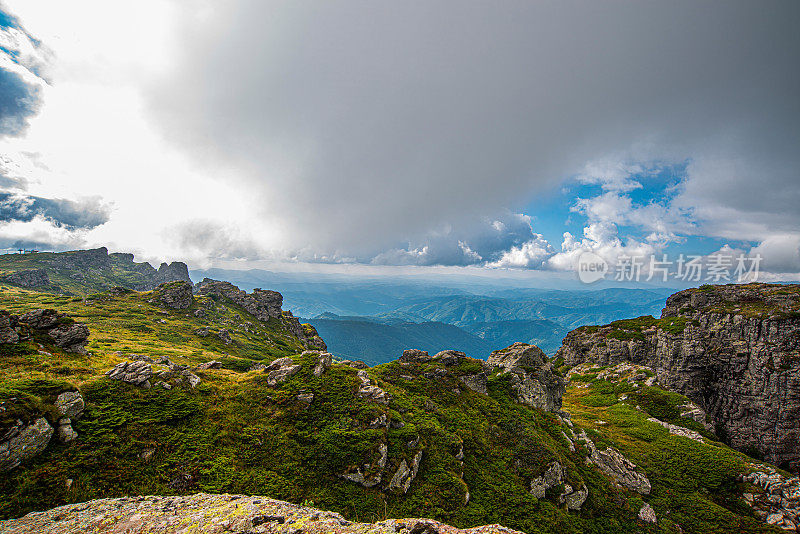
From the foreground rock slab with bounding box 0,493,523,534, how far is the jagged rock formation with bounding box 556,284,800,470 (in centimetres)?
8369

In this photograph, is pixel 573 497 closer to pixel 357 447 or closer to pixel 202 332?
pixel 357 447

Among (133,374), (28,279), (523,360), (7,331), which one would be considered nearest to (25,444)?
(133,374)

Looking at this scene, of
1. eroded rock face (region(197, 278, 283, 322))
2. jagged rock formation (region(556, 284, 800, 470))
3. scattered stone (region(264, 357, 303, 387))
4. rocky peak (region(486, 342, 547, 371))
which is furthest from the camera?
eroded rock face (region(197, 278, 283, 322))

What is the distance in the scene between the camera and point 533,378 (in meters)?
38.6

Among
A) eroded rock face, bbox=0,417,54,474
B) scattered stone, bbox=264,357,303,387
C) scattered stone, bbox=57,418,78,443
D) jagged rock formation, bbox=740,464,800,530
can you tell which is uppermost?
eroded rock face, bbox=0,417,54,474

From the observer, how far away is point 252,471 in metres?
16.4

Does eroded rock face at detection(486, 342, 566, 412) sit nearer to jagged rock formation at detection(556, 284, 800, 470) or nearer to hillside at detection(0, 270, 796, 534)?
hillside at detection(0, 270, 796, 534)

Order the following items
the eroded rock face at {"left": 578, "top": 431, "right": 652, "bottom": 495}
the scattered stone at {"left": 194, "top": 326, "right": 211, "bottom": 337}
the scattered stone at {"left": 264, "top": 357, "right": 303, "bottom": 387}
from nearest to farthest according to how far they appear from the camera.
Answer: the scattered stone at {"left": 264, "top": 357, "right": 303, "bottom": 387} < the eroded rock face at {"left": 578, "top": 431, "right": 652, "bottom": 495} < the scattered stone at {"left": 194, "top": 326, "right": 211, "bottom": 337}

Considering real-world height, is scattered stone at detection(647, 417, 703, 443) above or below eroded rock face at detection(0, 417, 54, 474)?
below

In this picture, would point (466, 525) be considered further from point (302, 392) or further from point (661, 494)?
point (661, 494)

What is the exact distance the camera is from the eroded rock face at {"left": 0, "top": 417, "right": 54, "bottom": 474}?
1177cm

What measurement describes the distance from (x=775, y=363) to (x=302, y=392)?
301 feet

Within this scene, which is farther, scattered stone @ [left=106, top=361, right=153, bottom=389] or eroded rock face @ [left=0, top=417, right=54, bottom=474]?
scattered stone @ [left=106, top=361, right=153, bottom=389]

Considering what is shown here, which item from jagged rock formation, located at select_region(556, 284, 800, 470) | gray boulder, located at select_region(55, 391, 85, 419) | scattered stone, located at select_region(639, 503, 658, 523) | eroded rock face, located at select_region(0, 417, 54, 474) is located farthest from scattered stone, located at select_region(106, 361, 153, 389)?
jagged rock formation, located at select_region(556, 284, 800, 470)
